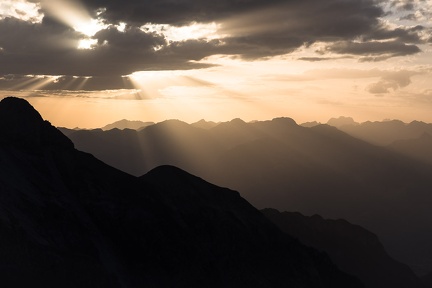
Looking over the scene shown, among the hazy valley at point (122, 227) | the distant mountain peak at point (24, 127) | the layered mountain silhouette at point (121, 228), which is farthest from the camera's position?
the distant mountain peak at point (24, 127)

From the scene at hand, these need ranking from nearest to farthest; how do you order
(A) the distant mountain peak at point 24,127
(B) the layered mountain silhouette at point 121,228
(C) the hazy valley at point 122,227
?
(B) the layered mountain silhouette at point 121,228 → (C) the hazy valley at point 122,227 → (A) the distant mountain peak at point 24,127

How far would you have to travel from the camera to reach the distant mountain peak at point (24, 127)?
132 metres

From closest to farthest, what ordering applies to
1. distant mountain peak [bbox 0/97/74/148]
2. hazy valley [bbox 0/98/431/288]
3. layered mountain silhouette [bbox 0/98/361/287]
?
layered mountain silhouette [bbox 0/98/361/287], hazy valley [bbox 0/98/431/288], distant mountain peak [bbox 0/97/74/148]

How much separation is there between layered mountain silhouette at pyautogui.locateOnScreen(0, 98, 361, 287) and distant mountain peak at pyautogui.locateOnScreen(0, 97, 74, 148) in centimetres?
23

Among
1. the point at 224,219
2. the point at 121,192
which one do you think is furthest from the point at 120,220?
the point at 224,219

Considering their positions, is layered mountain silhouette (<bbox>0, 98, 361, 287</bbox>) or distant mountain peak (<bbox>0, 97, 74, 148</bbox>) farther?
distant mountain peak (<bbox>0, 97, 74, 148</bbox>)

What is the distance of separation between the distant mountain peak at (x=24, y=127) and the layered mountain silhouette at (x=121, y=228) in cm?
23

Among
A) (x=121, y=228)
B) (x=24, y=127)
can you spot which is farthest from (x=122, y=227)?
(x=24, y=127)

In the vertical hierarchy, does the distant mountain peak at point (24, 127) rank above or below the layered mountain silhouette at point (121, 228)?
above

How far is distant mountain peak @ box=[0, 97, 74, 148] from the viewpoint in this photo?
132 metres

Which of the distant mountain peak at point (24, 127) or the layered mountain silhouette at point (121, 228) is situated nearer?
the layered mountain silhouette at point (121, 228)

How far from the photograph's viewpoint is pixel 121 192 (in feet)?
433

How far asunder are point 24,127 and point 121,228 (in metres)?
33.5

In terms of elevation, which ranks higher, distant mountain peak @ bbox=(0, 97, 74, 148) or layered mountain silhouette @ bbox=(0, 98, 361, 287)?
distant mountain peak @ bbox=(0, 97, 74, 148)
